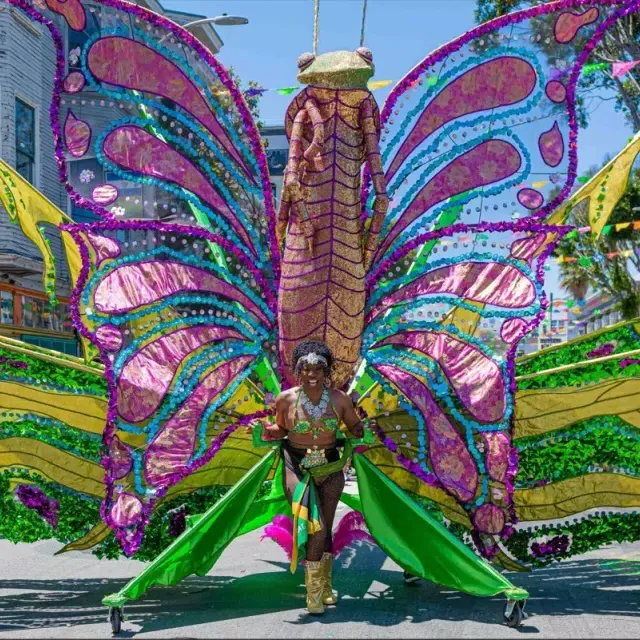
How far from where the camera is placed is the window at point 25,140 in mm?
14812

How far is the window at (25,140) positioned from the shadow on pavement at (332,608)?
430 inches

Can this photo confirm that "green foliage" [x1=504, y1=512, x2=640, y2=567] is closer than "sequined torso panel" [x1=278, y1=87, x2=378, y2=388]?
No

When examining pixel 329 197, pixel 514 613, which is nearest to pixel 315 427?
pixel 329 197

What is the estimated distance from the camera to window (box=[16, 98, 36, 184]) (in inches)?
583

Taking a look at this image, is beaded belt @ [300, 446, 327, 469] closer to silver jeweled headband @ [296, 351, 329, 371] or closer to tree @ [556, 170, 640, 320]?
silver jeweled headband @ [296, 351, 329, 371]

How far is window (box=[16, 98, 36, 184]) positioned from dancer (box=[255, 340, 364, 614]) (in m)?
11.6

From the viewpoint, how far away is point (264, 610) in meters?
4.51

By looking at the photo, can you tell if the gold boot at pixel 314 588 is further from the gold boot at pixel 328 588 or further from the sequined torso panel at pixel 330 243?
the sequined torso panel at pixel 330 243

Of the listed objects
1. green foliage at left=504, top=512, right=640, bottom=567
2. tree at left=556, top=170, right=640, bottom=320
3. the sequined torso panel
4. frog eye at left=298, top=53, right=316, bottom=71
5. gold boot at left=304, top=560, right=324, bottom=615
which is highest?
tree at left=556, top=170, right=640, bottom=320

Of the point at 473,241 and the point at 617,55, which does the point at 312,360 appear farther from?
the point at 617,55

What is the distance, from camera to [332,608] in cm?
450

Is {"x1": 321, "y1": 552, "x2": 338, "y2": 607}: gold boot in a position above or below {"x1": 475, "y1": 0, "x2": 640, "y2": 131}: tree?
below

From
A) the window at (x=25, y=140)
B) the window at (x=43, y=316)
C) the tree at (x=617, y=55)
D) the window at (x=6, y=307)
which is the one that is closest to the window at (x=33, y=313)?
the window at (x=43, y=316)

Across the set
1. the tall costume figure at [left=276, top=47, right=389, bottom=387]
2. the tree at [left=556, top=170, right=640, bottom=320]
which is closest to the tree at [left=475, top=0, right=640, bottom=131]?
the tree at [left=556, top=170, right=640, bottom=320]
